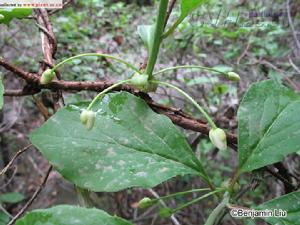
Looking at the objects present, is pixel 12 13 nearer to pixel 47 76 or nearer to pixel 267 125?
pixel 47 76

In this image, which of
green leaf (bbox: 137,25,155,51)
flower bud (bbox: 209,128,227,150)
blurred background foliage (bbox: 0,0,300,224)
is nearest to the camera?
flower bud (bbox: 209,128,227,150)

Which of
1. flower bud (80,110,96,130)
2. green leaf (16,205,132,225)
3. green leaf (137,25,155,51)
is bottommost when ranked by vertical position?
green leaf (16,205,132,225)

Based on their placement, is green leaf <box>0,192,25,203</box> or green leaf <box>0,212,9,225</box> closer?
green leaf <box>0,212,9,225</box>

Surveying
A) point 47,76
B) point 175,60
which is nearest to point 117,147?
point 47,76

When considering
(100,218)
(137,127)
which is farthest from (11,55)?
(100,218)

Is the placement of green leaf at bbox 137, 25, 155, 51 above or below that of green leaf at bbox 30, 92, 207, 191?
above

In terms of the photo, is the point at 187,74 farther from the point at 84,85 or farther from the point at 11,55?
the point at 84,85

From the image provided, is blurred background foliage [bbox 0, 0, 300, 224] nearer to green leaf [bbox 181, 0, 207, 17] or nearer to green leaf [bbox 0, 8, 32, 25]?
green leaf [bbox 0, 8, 32, 25]

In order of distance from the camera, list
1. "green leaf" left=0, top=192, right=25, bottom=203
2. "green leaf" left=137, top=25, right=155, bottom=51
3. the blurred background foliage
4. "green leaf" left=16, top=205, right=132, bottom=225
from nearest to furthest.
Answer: "green leaf" left=16, top=205, right=132, bottom=225 < "green leaf" left=137, top=25, right=155, bottom=51 < the blurred background foliage < "green leaf" left=0, top=192, right=25, bottom=203

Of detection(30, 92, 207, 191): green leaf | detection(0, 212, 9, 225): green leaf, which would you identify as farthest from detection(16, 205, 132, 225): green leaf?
detection(0, 212, 9, 225): green leaf
